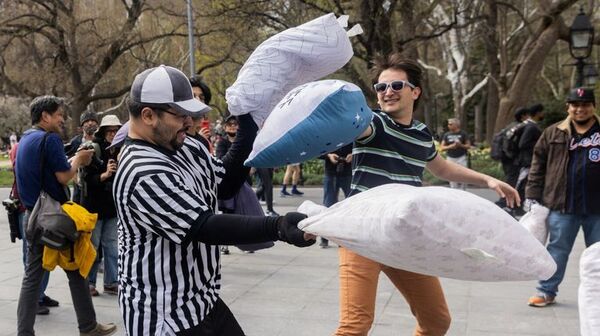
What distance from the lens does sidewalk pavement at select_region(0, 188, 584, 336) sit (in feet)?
15.2

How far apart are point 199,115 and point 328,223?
0.64 meters

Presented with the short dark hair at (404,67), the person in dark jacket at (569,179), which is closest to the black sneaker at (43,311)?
the short dark hair at (404,67)

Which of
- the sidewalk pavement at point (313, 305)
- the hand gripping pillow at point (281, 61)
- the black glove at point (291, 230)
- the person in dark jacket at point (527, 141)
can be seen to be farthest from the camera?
the person in dark jacket at point (527, 141)

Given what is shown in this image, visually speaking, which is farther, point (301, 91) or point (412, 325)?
point (412, 325)

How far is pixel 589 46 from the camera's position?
11523 mm

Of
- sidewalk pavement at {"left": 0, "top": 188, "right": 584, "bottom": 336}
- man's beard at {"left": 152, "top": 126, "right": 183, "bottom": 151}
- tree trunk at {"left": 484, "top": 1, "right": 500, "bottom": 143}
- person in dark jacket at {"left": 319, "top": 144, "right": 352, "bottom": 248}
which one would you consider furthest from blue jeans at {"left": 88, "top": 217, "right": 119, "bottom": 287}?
tree trunk at {"left": 484, "top": 1, "right": 500, "bottom": 143}

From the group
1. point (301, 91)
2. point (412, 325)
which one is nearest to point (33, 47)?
point (412, 325)

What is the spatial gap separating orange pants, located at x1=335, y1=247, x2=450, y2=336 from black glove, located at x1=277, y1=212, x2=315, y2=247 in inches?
46.9

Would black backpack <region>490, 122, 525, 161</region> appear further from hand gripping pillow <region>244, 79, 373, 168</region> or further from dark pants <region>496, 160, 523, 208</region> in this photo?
hand gripping pillow <region>244, 79, 373, 168</region>

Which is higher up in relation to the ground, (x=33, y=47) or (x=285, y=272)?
(x=33, y=47)

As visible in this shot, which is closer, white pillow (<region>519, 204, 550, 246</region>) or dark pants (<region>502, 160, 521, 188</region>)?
white pillow (<region>519, 204, 550, 246</region>)

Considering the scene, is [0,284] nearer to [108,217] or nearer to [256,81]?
[108,217]

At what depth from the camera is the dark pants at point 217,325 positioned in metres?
2.18

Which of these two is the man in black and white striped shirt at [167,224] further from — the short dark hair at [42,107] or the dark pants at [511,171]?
the dark pants at [511,171]
